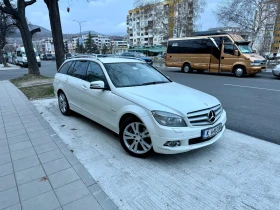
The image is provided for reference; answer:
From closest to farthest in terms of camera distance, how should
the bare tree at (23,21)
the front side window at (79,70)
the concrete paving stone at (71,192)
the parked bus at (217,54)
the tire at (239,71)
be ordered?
1. the concrete paving stone at (71,192)
2. the front side window at (79,70)
3. the bare tree at (23,21)
4. the parked bus at (217,54)
5. the tire at (239,71)

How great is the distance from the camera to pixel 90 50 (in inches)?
2945

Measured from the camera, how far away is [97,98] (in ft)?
12.5

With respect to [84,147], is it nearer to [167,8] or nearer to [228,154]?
[228,154]

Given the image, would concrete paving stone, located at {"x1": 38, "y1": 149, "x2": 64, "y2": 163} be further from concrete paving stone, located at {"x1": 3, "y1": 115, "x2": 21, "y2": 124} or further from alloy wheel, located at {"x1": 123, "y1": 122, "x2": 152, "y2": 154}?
concrete paving stone, located at {"x1": 3, "y1": 115, "x2": 21, "y2": 124}

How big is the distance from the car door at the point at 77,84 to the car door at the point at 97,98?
17cm

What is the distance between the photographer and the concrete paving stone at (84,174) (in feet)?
8.54

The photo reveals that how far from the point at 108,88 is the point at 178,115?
4.63 feet

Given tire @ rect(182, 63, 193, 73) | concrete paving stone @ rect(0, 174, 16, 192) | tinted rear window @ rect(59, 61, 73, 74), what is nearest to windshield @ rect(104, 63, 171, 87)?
tinted rear window @ rect(59, 61, 73, 74)

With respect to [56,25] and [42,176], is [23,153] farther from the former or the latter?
[56,25]

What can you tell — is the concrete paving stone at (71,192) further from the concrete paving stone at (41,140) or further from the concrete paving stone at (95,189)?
the concrete paving stone at (41,140)

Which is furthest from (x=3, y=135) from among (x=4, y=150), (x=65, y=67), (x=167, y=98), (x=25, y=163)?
(x=167, y=98)

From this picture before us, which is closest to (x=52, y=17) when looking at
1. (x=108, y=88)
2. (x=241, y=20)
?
(x=108, y=88)

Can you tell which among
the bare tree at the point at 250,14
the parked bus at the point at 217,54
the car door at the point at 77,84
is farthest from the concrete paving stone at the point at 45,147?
the bare tree at the point at 250,14

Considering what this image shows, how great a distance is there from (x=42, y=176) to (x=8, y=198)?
0.47 metres
